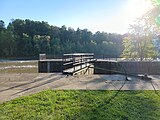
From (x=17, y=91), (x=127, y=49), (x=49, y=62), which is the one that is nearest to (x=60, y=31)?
(x=127, y=49)

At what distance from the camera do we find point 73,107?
4.39 metres

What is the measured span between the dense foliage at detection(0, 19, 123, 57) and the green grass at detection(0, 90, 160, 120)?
51156 millimetres

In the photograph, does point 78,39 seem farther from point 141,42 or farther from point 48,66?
point 48,66

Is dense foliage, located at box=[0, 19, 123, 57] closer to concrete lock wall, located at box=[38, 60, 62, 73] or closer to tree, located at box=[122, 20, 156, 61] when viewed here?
tree, located at box=[122, 20, 156, 61]

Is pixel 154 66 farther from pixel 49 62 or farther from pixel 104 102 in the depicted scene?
pixel 104 102

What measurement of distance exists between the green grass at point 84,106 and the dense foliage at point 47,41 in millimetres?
51156

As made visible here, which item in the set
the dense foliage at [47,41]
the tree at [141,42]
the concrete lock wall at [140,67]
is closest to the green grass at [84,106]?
the concrete lock wall at [140,67]

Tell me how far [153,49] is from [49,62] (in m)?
15.6

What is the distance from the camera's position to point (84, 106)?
4.48 m

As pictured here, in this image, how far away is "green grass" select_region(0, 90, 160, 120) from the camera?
3912 mm

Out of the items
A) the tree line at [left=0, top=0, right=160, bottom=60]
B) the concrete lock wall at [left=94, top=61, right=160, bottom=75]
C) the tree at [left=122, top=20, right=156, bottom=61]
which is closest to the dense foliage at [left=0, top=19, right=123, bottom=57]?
the tree line at [left=0, top=0, right=160, bottom=60]

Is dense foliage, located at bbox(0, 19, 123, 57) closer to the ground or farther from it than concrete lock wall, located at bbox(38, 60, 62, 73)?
farther from it

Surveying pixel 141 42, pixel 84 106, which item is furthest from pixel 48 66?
pixel 141 42

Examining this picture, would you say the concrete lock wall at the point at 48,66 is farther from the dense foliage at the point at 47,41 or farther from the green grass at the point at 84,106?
the dense foliage at the point at 47,41
